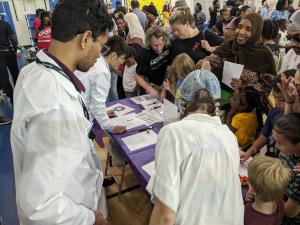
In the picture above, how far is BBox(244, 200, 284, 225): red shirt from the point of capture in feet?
4.03

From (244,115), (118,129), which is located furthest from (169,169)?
(244,115)

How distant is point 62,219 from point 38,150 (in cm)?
25

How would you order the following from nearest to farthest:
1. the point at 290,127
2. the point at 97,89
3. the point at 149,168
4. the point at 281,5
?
the point at 290,127 < the point at 149,168 < the point at 97,89 < the point at 281,5

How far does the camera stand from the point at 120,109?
8.44 ft

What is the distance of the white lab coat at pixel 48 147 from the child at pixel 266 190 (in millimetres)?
794

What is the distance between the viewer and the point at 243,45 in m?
2.29

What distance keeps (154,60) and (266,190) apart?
1886 millimetres

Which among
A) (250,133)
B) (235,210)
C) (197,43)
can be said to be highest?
(197,43)

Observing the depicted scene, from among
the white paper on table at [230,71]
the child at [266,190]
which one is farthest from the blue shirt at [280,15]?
the child at [266,190]

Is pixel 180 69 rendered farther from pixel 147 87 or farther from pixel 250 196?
pixel 250 196

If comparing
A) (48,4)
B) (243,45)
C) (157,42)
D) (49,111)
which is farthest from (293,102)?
(48,4)

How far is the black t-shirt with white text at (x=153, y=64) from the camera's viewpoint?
9.04 feet

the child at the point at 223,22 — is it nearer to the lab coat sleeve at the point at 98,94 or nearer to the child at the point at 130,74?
the child at the point at 130,74

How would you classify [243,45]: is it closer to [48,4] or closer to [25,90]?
[25,90]
